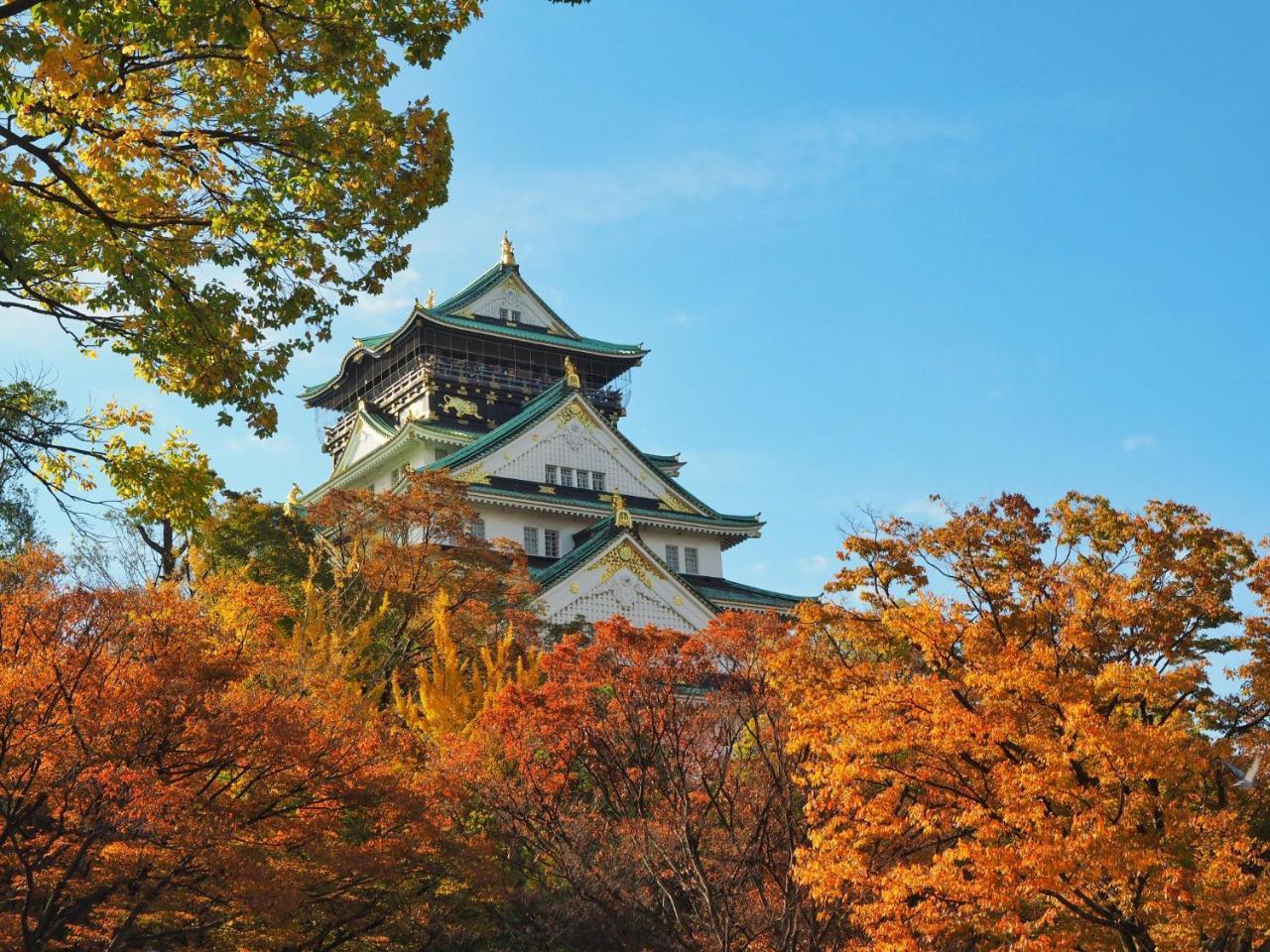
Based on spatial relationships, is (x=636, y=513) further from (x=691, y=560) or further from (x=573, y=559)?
(x=573, y=559)

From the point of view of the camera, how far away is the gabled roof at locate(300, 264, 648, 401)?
46781 millimetres

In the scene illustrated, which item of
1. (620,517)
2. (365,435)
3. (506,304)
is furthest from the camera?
(506,304)

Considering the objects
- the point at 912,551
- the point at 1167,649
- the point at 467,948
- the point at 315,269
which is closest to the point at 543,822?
the point at 467,948

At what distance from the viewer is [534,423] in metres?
41.3

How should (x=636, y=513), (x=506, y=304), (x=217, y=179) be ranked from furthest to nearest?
(x=506, y=304) → (x=636, y=513) → (x=217, y=179)

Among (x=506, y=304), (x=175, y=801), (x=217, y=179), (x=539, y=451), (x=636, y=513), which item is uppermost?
(x=506, y=304)

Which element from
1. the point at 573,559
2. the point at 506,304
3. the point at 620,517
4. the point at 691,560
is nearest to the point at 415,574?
the point at 573,559

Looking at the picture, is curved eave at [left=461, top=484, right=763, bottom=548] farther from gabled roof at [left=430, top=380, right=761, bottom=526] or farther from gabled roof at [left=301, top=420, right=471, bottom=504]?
gabled roof at [left=301, top=420, right=471, bottom=504]

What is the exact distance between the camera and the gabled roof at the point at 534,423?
39.8 metres

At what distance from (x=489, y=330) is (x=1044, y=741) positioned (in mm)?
36177

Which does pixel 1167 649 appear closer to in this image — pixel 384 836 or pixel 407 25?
pixel 384 836

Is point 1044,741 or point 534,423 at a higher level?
point 534,423

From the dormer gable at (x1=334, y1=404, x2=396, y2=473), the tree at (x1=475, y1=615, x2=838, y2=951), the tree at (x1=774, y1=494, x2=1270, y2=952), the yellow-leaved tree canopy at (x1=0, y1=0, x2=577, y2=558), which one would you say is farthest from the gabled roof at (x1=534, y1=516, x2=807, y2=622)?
the yellow-leaved tree canopy at (x1=0, y1=0, x2=577, y2=558)

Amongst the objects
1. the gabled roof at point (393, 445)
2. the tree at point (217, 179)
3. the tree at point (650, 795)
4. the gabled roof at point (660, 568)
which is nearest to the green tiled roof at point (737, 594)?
the gabled roof at point (660, 568)
